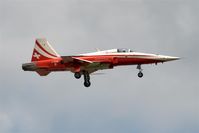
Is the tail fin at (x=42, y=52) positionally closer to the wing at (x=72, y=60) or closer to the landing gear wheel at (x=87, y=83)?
the wing at (x=72, y=60)

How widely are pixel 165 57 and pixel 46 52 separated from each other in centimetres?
1216

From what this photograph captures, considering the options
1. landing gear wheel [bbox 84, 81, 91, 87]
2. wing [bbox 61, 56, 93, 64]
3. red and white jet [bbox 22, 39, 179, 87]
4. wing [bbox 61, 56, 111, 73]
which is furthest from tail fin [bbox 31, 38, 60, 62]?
landing gear wheel [bbox 84, 81, 91, 87]

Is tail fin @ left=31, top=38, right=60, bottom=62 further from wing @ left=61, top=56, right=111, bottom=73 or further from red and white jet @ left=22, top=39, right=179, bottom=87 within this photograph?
wing @ left=61, top=56, right=111, bottom=73

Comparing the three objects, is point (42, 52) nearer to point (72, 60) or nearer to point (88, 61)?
point (72, 60)

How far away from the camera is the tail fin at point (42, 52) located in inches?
3302

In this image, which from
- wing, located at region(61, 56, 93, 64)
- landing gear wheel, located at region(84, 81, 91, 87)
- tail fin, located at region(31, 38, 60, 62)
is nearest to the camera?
wing, located at region(61, 56, 93, 64)

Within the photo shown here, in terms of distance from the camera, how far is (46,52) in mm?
84062

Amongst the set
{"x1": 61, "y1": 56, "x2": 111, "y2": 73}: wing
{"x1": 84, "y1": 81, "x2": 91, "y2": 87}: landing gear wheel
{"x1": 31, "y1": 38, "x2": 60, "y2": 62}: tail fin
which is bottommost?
{"x1": 84, "y1": 81, "x2": 91, "y2": 87}: landing gear wheel

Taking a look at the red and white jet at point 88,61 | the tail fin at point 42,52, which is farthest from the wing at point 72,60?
the tail fin at point 42,52

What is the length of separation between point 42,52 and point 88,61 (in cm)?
520

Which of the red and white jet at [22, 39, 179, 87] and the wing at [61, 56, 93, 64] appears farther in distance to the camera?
the red and white jet at [22, 39, 179, 87]

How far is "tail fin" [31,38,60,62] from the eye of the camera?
8388 cm

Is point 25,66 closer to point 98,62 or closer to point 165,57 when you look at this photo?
point 98,62

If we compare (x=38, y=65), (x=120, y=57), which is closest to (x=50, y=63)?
(x=38, y=65)
